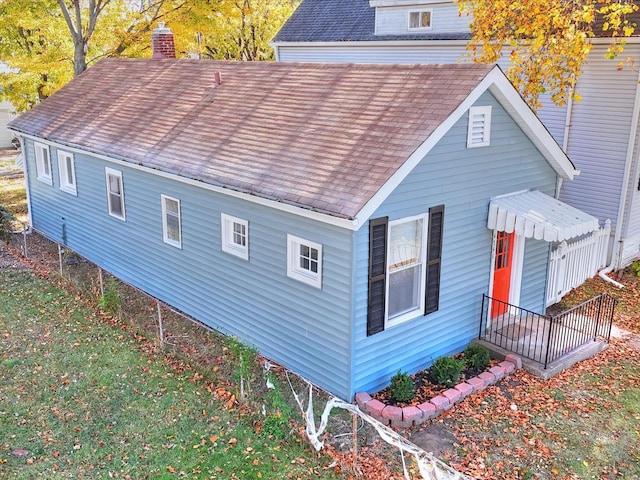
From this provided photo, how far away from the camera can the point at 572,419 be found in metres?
9.62

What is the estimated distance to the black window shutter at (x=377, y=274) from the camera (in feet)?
30.5

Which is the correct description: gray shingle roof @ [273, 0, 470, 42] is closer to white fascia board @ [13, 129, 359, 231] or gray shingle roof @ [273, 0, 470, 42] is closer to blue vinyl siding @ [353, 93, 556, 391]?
blue vinyl siding @ [353, 93, 556, 391]

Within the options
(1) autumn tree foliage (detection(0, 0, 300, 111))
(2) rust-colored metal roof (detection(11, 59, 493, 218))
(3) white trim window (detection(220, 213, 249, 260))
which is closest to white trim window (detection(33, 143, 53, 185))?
(2) rust-colored metal roof (detection(11, 59, 493, 218))

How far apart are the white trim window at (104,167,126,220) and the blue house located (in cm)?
9

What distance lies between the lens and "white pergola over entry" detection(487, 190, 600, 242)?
34.3ft

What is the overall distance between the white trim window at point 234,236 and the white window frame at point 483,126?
428 cm

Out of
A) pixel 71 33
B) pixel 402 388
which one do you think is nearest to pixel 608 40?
pixel 402 388

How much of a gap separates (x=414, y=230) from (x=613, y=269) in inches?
360

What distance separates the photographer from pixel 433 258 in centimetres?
1038

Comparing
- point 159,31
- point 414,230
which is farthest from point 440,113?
point 159,31

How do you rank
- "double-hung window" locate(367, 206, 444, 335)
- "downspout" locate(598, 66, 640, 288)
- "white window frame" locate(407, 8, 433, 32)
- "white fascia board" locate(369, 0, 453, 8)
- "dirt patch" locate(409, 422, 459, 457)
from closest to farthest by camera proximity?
"dirt patch" locate(409, 422, 459, 457) < "double-hung window" locate(367, 206, 444, 335) < "downspout" locate(598, 66, 640, 288) < "white fascia board" locate(369, 0, 453, 8) < "white window frame" locate(407, 8, 433, 32)

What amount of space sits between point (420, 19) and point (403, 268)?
14.2 metres

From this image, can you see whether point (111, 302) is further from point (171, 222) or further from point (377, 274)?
point (377, 274)

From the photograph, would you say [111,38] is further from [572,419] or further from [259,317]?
[572,419]
